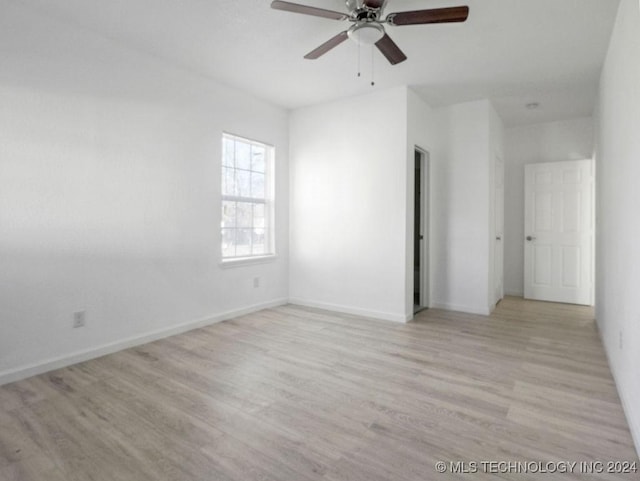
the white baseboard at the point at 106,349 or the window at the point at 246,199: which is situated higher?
the window at the point at 246,199

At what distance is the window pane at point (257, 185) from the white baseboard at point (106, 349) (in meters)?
1.44

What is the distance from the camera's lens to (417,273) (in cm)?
520

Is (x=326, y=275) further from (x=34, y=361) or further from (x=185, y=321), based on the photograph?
(x=34, y=361)

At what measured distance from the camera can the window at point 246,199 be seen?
4176 millimetres

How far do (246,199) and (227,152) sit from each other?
23.6 inches

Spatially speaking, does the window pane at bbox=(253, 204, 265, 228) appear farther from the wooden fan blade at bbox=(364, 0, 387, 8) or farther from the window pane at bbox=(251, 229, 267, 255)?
the wooden fan blade at bbox=(364, 0, 387, 8)

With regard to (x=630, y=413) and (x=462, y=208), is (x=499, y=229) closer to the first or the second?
(x=462, y=208)

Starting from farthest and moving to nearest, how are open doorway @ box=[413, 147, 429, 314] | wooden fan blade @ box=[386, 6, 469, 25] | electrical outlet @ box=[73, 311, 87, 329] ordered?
open doorway @ box=[413, 147, 429, 314] → electrical outlet @ box=[73, 311, 87, 329] → wooden fan blade @ box=[386, 6, 469, 25]

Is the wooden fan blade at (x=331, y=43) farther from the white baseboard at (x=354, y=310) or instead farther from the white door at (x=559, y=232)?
the white door at (x=559, y=232)

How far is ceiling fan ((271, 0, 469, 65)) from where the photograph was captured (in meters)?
2.12

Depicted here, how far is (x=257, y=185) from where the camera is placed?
461cm

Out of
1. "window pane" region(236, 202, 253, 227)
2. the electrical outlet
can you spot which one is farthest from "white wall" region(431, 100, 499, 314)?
the electrical outlet

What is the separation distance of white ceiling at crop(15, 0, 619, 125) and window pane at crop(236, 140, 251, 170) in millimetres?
649

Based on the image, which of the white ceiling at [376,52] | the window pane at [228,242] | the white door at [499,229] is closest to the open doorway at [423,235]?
the white ceiling at [376,52]
